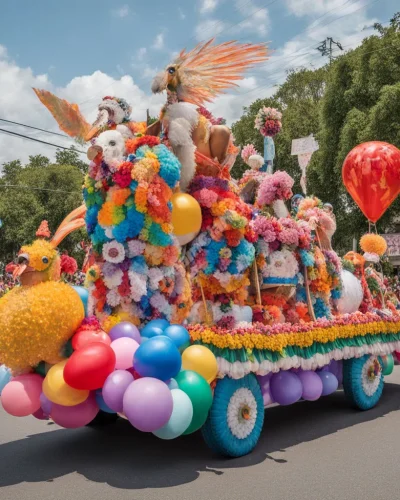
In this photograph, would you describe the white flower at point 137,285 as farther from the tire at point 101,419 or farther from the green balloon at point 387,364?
the green balloon at point 387,364

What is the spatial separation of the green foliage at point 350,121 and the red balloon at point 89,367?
15.8m

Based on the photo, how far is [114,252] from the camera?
502 centimetres

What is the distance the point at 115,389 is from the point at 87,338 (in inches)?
18.7

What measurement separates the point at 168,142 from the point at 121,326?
1.92 metres

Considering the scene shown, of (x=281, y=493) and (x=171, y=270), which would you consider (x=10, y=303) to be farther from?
(x=281, y=493)

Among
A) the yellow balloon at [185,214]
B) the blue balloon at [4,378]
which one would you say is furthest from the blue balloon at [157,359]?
the yellow balloon at [185,214]

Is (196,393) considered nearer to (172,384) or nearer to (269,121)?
(172,384)

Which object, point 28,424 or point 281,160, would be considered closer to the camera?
point 28,424

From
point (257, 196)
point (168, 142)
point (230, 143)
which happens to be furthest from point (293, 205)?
point (168, 142)

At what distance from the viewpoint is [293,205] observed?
7.80 metres

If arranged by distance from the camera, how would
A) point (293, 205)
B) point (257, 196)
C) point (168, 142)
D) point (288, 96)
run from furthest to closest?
point (288, 96) → point (293, 205) → point (257, 196) → point (168, 142)

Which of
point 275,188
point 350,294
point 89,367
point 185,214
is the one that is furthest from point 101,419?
point 350,294

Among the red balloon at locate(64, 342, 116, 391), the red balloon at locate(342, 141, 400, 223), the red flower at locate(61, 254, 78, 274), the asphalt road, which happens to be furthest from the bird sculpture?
the red balloon at locate(342, 141, 400, 223)

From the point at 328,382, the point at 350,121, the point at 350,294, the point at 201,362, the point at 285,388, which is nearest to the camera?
the point at 201,362
